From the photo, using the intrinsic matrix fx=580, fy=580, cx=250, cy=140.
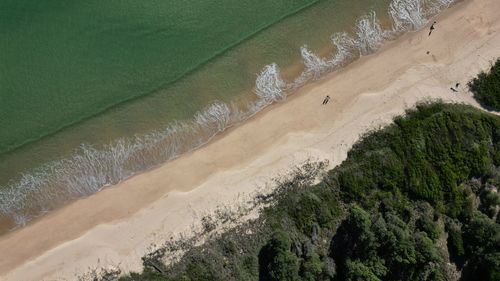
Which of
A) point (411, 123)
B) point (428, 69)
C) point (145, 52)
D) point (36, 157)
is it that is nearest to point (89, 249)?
point (36, 157)

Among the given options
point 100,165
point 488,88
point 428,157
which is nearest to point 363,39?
point 488,88

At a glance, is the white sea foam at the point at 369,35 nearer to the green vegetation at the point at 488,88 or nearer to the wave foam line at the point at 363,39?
the wave foam line at the point at 363,39

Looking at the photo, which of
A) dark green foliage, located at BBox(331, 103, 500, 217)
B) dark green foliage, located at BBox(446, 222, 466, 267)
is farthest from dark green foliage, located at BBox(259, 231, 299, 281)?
dark green foliage, located at BBox(446, 222, 466, 267)

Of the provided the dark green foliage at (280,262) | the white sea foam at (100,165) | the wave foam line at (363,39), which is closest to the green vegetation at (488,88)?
the wave foam line at (363,39)

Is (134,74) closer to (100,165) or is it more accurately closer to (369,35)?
(100,165)

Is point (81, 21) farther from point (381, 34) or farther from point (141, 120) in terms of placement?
point (381, 34)

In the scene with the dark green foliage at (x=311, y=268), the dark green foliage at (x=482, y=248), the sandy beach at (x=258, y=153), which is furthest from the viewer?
the sandy beach at (x=258, y=153)

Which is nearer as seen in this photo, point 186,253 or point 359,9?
point 186,253
